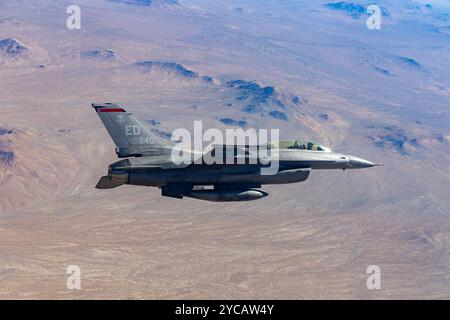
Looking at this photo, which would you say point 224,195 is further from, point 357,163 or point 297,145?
point 357,163

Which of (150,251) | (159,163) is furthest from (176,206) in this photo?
(159,163)

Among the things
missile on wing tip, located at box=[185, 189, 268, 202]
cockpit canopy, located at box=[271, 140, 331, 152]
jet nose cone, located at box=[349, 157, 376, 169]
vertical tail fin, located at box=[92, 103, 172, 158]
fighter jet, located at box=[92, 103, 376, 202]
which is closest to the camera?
fighter jet, located at box=[92, 103, 376, 202]

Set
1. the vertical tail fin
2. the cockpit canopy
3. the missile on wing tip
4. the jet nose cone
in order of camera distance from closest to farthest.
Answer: the vertical tail fin, the missile on wing tip, the cockpit canopy, the jet nose cone

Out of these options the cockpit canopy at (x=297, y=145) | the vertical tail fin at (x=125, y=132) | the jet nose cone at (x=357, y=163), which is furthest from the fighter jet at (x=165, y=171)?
the jet nose cone at (x=357, y=163)

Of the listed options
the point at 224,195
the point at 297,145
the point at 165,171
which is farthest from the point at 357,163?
the point at 165,171

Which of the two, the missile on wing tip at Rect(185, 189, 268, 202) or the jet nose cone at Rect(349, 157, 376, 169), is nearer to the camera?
the missile on wing tip at Rect(185, 189, 268, 202)

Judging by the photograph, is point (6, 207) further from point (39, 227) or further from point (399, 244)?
point (399, 244)

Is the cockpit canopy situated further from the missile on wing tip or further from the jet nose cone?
the missile on wing tip

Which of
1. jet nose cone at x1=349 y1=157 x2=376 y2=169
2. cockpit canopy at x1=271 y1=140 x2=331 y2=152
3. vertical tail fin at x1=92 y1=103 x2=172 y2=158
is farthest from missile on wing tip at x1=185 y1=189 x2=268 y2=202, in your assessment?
jet nose cone at x1=349 y1=157 x2=376 y2=169
